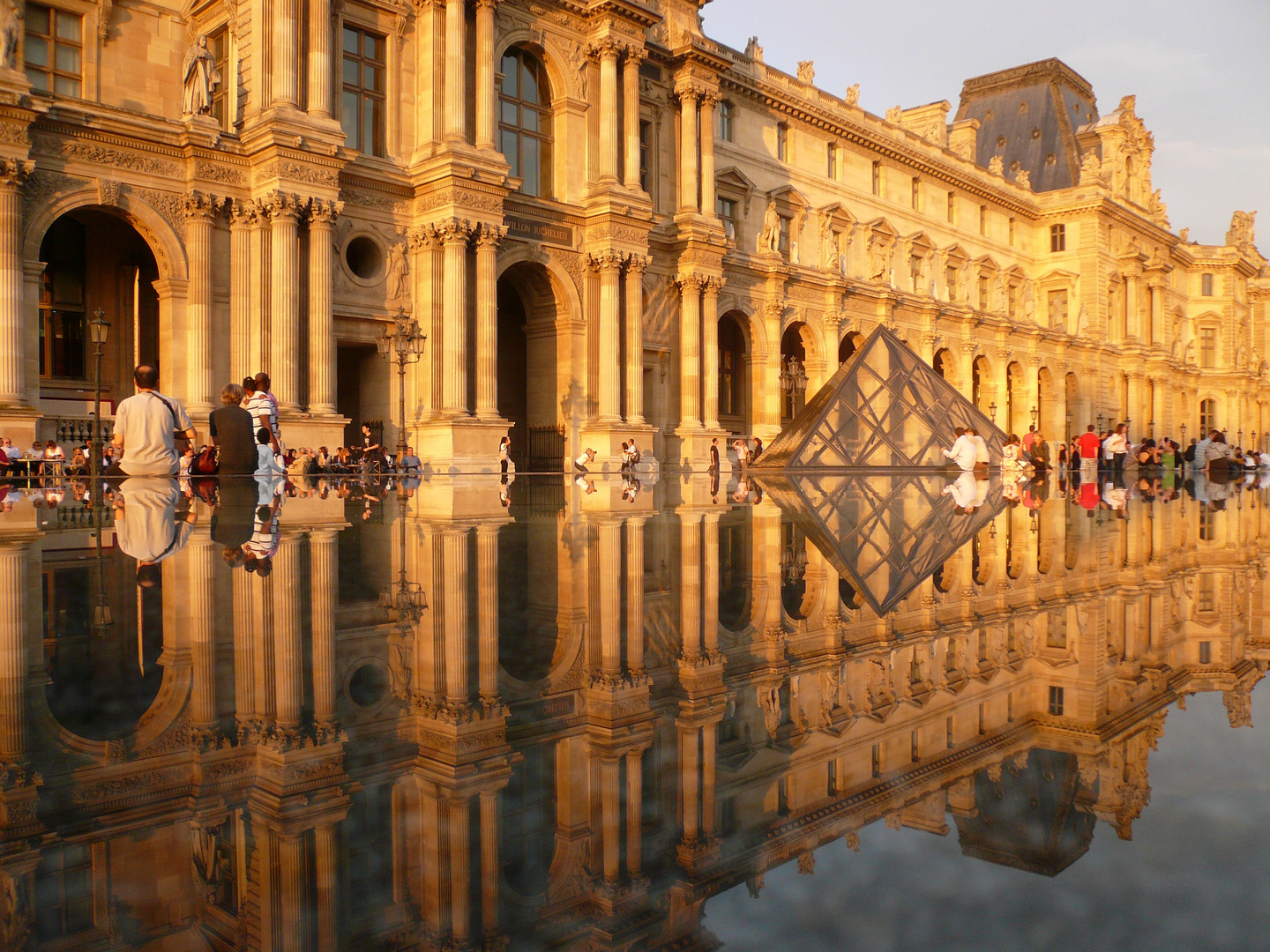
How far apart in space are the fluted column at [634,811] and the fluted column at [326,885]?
41cm

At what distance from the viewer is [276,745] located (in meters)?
1.89

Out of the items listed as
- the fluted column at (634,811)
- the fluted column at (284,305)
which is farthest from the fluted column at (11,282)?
the fluted column at (634,811)

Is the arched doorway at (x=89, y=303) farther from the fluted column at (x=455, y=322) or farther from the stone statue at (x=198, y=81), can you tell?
the fluted column at (x=455, y=322)

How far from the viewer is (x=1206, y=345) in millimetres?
65375

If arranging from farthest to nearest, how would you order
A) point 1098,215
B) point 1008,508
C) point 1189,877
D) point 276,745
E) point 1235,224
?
point 1235,224, point 1098,215, point 1008,508, point 276,745, point 1189,877

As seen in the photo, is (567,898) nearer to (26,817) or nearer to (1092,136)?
(26,817)

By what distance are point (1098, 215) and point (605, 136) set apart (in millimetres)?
34861

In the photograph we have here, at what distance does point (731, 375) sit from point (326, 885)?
34377mm

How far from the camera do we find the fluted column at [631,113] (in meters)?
24.7

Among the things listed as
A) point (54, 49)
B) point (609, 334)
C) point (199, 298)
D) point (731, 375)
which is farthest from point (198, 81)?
point (731, 375)

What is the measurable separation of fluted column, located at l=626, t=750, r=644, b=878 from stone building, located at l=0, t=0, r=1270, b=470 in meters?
17.7

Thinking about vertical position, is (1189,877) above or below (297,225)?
below

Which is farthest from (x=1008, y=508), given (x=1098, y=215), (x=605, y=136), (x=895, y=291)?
(x=1098, y=215)

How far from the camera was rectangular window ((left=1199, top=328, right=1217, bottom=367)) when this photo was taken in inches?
2564
